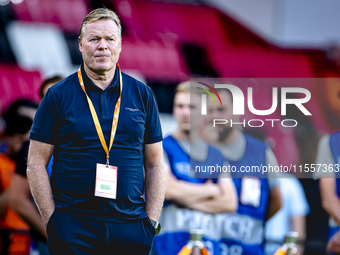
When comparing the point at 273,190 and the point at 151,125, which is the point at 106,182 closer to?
the point at 151,125

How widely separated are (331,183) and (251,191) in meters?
0.61

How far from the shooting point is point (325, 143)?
3559mm

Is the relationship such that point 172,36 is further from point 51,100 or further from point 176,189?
point 51,100

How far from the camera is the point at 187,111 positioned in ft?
11.1

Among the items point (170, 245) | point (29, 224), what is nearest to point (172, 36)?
point (170, 245)

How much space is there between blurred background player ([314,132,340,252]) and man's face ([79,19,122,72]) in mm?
2357

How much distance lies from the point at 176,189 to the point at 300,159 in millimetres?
1058

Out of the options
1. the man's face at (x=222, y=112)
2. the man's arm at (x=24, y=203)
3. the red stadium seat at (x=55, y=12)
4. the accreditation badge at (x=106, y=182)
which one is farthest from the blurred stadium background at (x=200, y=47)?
Result: the accreditation badge at (x=106, y=182)

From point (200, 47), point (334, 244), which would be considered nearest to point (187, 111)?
point (200, 47)

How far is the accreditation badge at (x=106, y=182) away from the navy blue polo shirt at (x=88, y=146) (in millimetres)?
15

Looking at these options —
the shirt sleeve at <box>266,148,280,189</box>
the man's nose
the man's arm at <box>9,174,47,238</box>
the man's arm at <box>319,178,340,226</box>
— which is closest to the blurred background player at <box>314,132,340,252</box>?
the man's arm at <box>319,178,340,226</box>

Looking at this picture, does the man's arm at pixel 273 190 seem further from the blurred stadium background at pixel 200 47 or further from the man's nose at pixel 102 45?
the man's nose at pixel 102 45

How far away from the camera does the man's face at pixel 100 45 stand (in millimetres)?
1591

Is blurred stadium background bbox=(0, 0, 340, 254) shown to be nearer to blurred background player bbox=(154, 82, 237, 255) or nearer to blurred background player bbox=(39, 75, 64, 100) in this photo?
blurred background player bbox=(154, 82, 237, 255)
